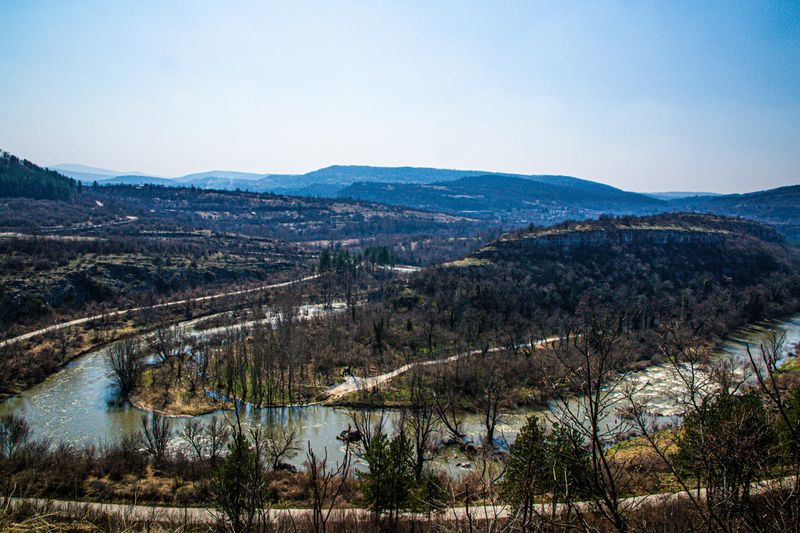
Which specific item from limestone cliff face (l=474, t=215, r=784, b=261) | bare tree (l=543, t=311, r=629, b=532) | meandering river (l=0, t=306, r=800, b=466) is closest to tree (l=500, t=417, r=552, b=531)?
bare tree (l=543, t=311, r=629, b=532)

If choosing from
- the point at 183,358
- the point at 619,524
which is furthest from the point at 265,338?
the point at 619,524

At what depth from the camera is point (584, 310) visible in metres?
67.1

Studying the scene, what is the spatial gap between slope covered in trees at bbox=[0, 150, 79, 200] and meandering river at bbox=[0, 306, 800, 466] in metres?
135

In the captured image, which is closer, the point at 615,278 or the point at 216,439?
the point at 216,439

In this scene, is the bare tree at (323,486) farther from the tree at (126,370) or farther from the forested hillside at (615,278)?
the forested hillside at (615,278)

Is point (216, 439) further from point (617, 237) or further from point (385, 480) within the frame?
point (617, 237)

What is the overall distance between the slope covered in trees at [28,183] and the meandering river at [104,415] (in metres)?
135

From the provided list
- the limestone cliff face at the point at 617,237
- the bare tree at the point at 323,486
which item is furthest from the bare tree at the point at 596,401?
the limestone cliff face at the point at 617,237

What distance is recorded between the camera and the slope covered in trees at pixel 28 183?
494ft

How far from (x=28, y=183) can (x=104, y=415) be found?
152 metres

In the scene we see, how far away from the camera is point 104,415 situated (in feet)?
134

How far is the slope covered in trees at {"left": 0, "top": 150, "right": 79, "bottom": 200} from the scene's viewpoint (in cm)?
15050

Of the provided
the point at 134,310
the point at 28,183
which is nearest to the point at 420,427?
the point at 134,310

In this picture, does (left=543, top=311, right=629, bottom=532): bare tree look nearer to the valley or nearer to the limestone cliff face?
the valley
